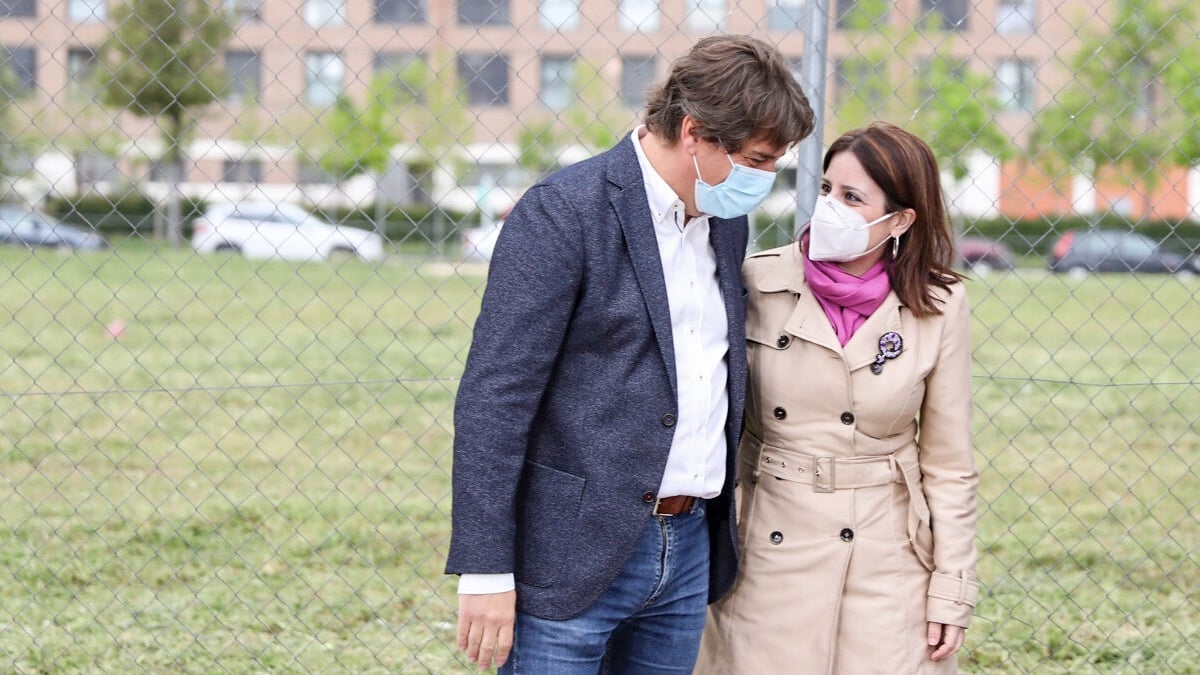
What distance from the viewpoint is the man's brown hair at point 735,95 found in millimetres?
2082

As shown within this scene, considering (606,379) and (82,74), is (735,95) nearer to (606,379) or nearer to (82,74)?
(606,379)

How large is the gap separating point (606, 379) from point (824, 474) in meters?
0.61

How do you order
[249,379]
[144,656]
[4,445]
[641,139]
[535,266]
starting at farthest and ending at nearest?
[249,379] → [4,445] → [144,656] → [641,139] → [535,266]

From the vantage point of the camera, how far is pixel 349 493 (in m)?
6.11

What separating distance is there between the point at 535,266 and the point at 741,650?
100 centimetres

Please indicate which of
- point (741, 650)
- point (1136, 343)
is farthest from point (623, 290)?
point (1136, 343)

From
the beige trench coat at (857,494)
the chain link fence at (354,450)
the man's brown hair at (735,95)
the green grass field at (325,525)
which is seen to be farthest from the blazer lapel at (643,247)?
the green grass field at (325,525)

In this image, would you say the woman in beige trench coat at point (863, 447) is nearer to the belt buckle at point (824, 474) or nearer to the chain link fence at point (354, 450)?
the belt buckle at point (824, 474)

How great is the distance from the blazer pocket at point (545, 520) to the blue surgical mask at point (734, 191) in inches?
20.8

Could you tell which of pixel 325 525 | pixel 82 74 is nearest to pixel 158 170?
pixel 82 74

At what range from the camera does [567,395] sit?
7.03 ft

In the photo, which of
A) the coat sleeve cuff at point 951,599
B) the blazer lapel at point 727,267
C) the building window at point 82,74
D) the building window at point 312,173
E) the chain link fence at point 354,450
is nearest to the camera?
the blazer lapel at point 727,267

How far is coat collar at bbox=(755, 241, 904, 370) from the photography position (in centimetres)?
249

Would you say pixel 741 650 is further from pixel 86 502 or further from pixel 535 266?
pixel 86 502
